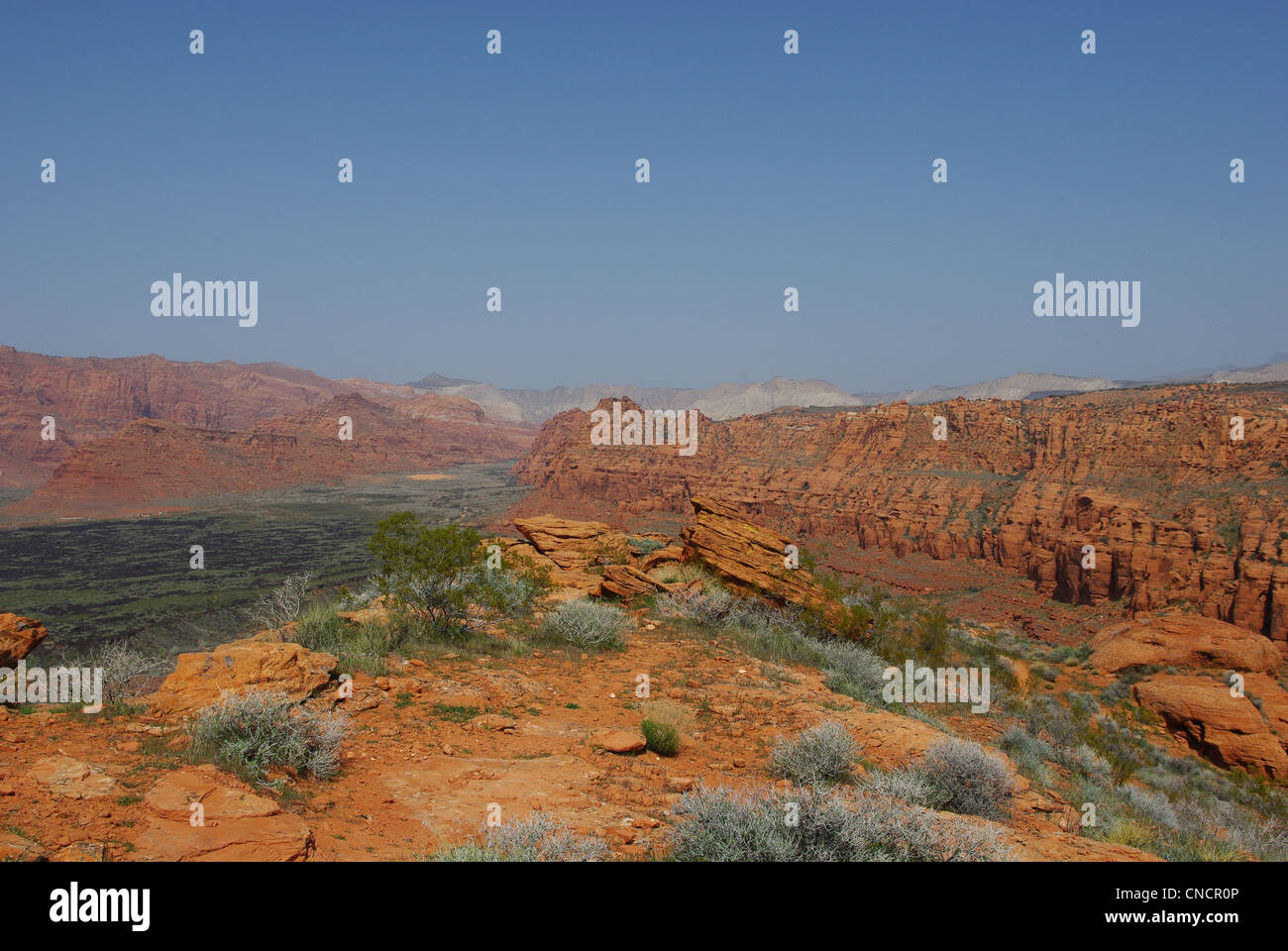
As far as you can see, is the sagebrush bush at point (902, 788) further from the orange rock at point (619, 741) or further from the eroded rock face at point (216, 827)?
the eroded rock face at point (216, 827)

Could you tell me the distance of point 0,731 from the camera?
19.3 ft

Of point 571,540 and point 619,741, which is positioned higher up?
point 571,540

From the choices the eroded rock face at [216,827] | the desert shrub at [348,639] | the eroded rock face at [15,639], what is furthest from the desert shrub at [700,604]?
the eroded rock face at [15,639]

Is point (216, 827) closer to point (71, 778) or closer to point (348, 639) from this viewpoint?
point (71, 778)

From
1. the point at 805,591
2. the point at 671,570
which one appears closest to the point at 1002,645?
the point at 805,591

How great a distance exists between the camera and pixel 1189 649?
22.0 metres

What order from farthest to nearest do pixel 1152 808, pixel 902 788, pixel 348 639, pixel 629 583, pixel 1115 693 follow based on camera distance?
pixel 1115 693, pixel 629 583, pixel 348 639, pixel 1152 808, pixel 902 788

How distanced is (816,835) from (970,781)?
303 centimetres

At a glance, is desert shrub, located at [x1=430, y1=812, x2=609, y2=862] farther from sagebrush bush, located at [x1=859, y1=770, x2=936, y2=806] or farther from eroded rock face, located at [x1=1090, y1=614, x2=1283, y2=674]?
eroded rock face, located at [x1=1090, y1=614, x2=1283, y2=674]

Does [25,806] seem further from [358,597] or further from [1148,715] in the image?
[1148,715]

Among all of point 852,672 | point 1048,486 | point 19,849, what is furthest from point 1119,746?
point 1048,486

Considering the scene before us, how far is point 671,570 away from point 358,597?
775 centimetres

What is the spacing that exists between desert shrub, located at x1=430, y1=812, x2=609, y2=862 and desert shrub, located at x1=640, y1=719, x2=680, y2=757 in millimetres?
2588

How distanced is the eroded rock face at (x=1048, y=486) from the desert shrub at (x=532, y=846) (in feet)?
70.6
